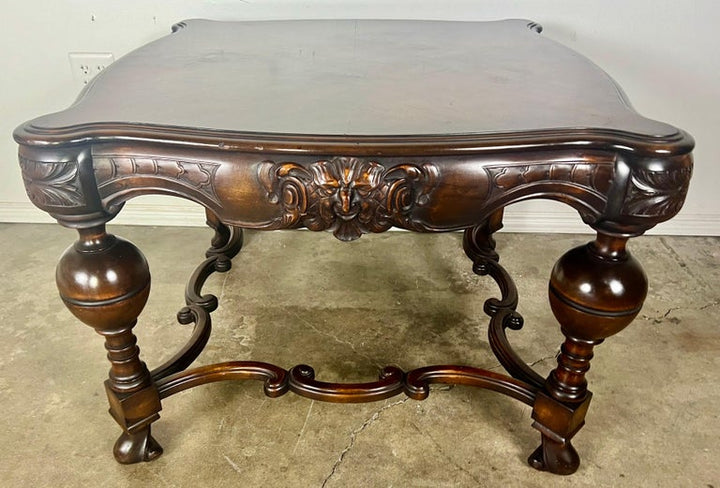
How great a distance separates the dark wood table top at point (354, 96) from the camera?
56 centimetres

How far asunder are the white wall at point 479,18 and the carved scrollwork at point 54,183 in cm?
75

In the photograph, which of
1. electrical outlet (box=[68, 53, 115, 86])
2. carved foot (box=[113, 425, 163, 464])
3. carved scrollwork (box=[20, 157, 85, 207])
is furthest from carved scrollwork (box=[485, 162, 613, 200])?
electrical outlet (box=[68, 53, 115, 86])

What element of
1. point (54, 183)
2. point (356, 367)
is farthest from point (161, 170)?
point (356, 367)

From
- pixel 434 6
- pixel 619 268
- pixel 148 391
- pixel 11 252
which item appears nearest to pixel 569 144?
pixel 619 268

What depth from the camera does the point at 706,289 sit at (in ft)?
3.90

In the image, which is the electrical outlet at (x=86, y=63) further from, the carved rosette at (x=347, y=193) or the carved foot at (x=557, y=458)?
the carved foot at (x=557, y=458)

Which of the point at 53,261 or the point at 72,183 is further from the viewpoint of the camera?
the point at 53,261

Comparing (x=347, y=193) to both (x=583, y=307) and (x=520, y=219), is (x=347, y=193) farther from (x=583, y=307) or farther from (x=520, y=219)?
(x=520, y=219)

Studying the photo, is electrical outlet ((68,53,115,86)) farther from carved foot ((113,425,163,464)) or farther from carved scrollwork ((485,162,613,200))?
carved scrollwork ((485,162,613,200))

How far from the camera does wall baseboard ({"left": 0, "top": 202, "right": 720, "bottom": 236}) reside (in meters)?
1.40

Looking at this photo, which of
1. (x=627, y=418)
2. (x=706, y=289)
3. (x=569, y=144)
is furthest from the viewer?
(x=706, y=289)

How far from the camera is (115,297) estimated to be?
0.66 m

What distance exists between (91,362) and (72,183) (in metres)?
0.51

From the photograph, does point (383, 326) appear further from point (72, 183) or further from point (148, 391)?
point (72, 183)
